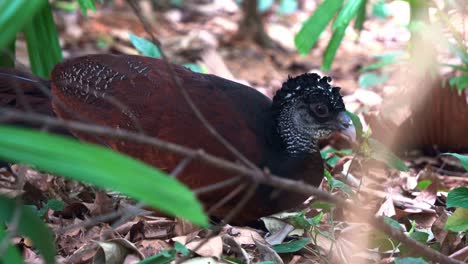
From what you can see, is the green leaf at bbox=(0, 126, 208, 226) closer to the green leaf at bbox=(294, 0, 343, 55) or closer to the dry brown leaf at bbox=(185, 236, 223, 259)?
the dry brown leaf at bbox=(185, 236, 223, 259)

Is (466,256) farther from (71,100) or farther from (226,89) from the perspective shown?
(71,100)

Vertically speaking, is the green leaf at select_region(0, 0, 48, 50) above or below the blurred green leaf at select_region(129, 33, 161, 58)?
above

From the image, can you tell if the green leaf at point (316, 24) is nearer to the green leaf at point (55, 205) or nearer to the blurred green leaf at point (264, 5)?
the green leaf at point (55, 205)

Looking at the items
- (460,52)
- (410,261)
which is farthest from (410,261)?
(460,52)

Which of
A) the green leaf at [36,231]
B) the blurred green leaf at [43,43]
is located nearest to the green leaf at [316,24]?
the blurred green leaf at [43,43]

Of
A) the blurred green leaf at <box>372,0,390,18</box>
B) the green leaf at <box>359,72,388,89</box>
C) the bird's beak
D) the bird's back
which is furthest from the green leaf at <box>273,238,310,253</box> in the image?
the blurred green leaf at <box>372,0,390,18</box>

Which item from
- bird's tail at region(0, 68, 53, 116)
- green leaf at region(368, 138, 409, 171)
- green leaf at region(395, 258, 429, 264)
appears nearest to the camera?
green leaf at region(395, 258, 429, 264)
